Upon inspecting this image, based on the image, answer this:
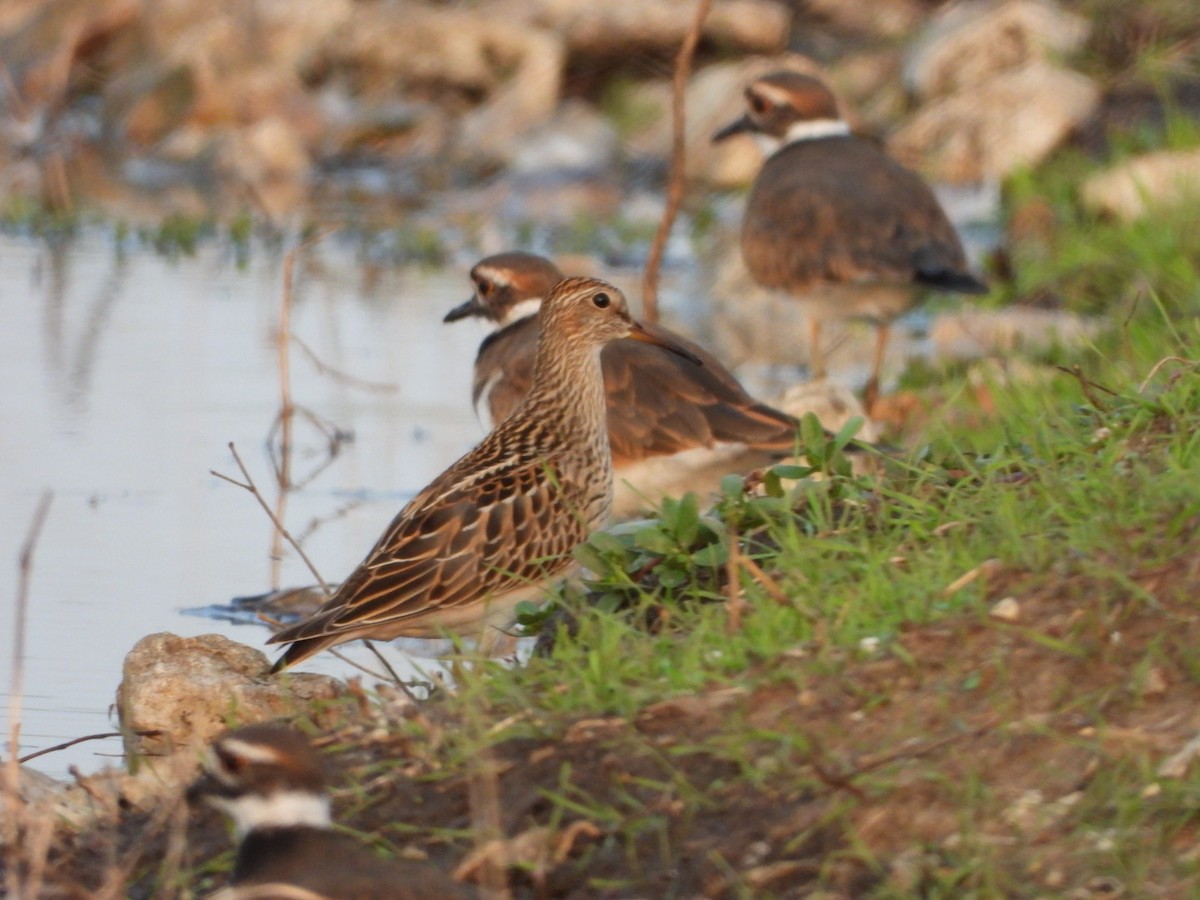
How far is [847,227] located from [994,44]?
7095 mm

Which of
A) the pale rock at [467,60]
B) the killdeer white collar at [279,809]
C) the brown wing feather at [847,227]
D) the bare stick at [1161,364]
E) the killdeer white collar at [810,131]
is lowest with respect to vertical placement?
the killdeer white collar at [279,809]

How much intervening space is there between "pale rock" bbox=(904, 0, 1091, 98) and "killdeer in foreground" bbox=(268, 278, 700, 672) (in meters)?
11.1

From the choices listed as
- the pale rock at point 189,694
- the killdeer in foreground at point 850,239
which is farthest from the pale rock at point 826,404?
the pale rock at point 189,694

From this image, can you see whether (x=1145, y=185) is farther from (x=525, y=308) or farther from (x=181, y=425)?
(x=181, y=425)

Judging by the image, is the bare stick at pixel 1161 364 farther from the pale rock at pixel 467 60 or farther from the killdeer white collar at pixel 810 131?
the pale rock at pixel 467 60

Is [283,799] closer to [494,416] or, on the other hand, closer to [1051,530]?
[1051,530]

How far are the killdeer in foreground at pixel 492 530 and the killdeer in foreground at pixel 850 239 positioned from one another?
12.8ft

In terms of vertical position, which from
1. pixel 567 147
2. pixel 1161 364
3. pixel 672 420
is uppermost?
pixel 567 147

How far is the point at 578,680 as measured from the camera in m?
4.42

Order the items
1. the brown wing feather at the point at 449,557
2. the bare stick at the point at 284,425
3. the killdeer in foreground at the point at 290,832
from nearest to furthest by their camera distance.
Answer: the killdeer in foreground at the point at 290,832
the brown wing feather at the point at 449,557
the bare stick at the point at 284,425

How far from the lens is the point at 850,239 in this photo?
1023 cm

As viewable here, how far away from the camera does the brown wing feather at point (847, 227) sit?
10180 millimetres

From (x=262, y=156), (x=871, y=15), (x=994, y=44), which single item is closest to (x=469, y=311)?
(x=994, y=44)

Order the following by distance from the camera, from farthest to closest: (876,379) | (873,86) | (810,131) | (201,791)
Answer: (873,86) < (810,131) < (876,379) < (201,791)
